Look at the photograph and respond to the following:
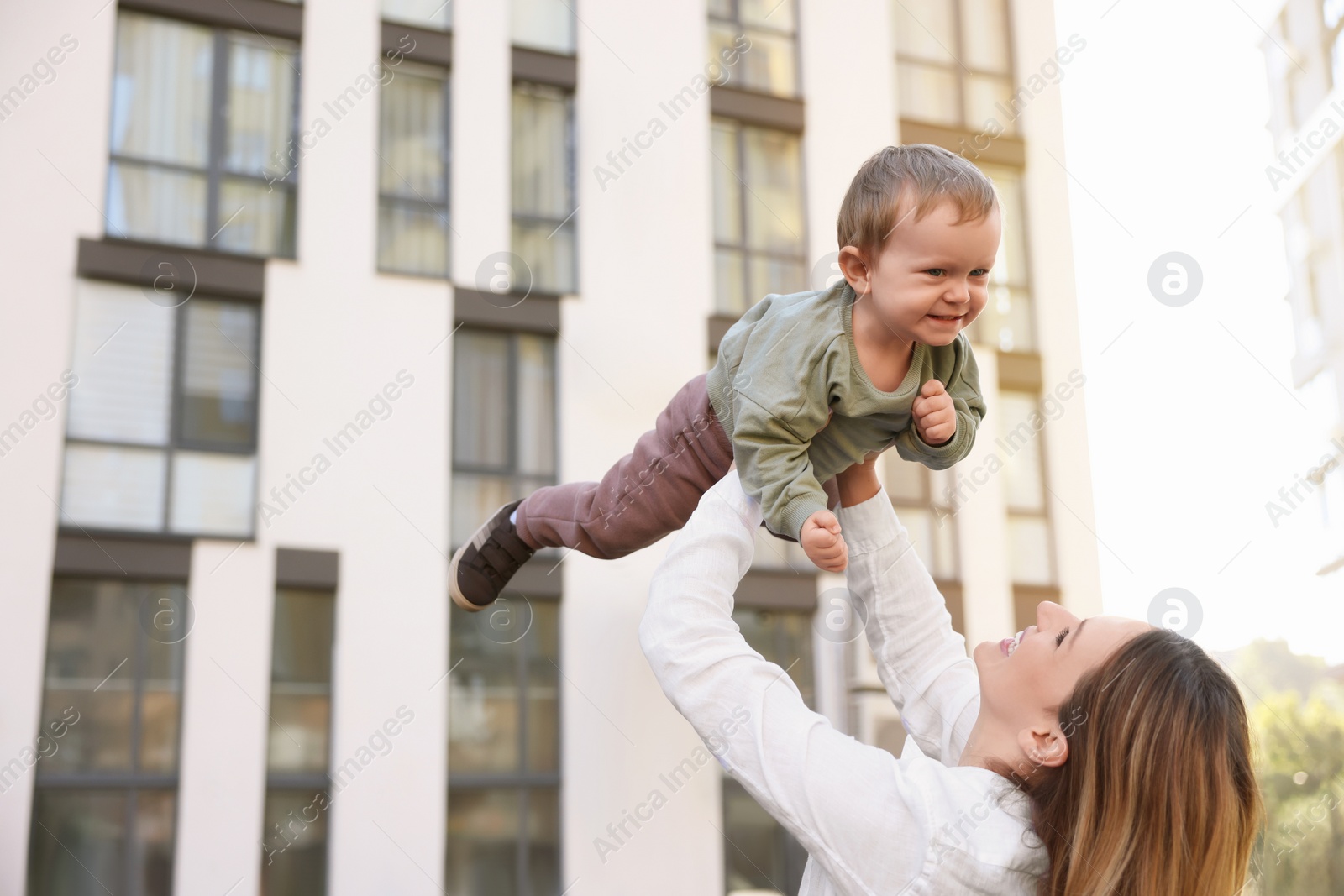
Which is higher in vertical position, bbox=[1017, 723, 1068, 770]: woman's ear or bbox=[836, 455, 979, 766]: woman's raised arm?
bbox=[836, 455, 979, 766]: woman's raised arm

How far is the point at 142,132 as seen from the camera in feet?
19.8

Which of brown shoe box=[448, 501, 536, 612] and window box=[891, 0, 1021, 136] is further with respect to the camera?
window box=[891, 0, 1021, 136]

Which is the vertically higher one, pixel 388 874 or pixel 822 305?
pixel 822 305

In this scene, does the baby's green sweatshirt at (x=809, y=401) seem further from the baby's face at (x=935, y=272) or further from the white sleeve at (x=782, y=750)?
the white sleeve at (x=782, y=750)

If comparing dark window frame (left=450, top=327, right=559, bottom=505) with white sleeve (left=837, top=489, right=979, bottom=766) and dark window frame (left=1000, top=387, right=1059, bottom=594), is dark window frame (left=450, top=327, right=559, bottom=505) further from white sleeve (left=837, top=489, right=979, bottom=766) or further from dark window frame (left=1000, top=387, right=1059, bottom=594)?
white sleeve (left=837, top=489, right=979, bottom=766)

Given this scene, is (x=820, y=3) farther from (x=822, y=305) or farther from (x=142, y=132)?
(x=822, y=305)

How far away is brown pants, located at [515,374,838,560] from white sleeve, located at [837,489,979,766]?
28 cm

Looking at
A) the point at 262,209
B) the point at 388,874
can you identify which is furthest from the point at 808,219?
the point at 388,874

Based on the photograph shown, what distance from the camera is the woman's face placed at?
1303mm

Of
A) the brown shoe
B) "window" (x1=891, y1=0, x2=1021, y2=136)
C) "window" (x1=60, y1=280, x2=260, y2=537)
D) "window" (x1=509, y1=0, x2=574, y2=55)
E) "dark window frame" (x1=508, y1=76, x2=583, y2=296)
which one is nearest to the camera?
the brown shoe

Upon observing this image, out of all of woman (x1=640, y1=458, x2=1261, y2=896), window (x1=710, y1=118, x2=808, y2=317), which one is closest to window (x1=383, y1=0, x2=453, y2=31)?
window (x1=710, y1=118, x2=808, y2=317)

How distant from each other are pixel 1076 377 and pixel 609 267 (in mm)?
3130

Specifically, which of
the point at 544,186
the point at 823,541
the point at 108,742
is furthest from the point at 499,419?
the point at 823,541

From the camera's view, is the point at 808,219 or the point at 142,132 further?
the point at 808,219
